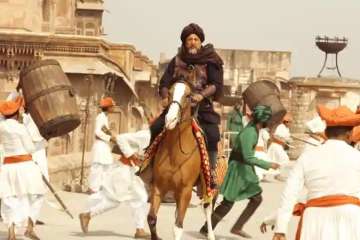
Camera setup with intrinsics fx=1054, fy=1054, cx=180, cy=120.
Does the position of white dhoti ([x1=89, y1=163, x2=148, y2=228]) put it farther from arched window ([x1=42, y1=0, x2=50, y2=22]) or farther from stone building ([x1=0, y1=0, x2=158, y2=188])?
arched window ([x1=42, y1=0, x2=50, y2=22])

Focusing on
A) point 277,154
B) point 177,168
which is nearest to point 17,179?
point 177,168

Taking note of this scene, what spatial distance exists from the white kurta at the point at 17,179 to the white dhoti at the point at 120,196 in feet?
4.13

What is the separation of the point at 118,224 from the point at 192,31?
3768 mm

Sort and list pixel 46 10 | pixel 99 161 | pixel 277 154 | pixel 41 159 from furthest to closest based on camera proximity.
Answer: pixel 46 10 < pixel 277 154 < pixel 99 161 < pixel 41 159

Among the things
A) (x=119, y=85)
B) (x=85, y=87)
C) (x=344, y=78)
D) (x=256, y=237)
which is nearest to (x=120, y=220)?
(x=256, y=237)

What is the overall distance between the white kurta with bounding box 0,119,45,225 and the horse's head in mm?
1938

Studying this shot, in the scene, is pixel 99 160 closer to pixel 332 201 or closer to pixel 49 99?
pixel 49 99

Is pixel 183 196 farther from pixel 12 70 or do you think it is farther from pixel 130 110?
pixel 130 110

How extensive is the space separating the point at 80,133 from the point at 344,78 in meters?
12.1

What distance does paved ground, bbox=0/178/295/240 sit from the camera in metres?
12.1

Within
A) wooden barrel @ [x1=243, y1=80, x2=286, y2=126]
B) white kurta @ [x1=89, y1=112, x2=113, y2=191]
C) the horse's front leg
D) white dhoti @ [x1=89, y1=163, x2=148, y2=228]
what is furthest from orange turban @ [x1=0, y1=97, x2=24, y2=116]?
wooden barrel @ [x1=243, y1=80, x2=286, y2=126]

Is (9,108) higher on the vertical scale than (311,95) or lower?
higher

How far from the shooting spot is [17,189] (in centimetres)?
1105

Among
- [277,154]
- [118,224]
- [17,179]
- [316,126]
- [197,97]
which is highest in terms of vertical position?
[197,97]
